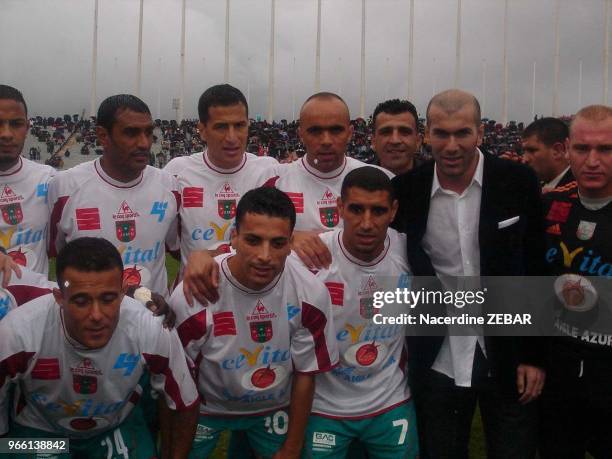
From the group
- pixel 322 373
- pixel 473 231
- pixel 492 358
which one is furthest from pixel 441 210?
pixel 322 373

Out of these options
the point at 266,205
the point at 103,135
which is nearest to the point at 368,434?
the point at 266,205

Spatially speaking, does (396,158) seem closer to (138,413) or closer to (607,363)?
(607,363)

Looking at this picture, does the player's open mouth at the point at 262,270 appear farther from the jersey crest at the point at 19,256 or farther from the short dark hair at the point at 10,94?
Result: the short dark hair at the point at 10,94

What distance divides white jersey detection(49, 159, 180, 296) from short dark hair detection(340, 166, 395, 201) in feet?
4.30

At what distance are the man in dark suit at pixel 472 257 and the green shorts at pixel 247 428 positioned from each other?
→ 794mm

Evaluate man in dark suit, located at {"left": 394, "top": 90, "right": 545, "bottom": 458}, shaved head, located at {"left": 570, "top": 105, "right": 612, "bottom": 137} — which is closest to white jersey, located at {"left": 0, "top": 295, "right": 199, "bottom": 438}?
man in dark suit, located at {"left": 394, "top": 90, "right": 545, "bottom": 458}

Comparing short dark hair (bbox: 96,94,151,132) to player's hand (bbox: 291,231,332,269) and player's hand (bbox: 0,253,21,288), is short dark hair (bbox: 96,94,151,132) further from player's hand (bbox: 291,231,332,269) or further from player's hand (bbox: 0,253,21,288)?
player's hand (bbox: 291,231,332,269)

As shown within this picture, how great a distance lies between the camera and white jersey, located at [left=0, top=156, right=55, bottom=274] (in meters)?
3.82

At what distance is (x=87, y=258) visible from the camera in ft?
9.59

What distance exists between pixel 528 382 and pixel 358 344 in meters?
0.89

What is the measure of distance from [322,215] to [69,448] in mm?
1944

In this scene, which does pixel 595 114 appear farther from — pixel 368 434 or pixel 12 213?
pixel 12 213

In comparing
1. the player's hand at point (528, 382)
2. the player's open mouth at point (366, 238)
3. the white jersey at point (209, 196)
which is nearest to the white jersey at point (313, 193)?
the white jersey at point (209, 196)

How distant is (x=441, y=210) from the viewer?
334cm
